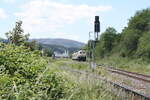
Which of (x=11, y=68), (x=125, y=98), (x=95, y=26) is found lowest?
(x=125, y=98)

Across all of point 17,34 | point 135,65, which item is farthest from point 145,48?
point 17,34

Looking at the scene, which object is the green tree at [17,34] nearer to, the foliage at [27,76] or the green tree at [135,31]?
the foliage at [27,76]

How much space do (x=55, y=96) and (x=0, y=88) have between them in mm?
1270

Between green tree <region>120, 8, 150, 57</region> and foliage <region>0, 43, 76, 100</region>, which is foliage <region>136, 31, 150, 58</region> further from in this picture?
foliage <region>0, 43, 76, 100</region>

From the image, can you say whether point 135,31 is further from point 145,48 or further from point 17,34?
point 17,34

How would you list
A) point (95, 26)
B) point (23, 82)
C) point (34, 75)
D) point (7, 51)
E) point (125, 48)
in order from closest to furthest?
point (23, 82), point (34, 75), point (7, 51), point (95, 26), point (125, 48)

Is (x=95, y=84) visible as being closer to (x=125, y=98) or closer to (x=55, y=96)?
(x=125, y=98)

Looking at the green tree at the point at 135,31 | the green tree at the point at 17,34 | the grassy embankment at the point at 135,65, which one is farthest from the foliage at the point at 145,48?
the green tree at the point at 17,34

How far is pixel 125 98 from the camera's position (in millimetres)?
10766

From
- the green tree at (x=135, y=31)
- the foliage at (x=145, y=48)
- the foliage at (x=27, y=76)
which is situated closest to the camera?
the foliage at (x=27, y=76)

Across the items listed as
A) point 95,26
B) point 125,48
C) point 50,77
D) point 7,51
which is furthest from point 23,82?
point 125,48

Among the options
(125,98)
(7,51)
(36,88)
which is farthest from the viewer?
(125,98)

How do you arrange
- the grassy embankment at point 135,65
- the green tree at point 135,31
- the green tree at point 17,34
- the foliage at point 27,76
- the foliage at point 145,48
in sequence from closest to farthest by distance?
the foliage at point 27,76 < the green tree at point 17,34 < the grassy embankment at point 135,65 < the foliage at point 145,48 < the green tree at point 135,31

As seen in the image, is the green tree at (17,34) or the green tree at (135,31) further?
the green tree at (135,31)
